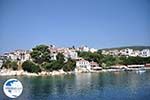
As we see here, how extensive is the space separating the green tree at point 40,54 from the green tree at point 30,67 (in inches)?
9.8

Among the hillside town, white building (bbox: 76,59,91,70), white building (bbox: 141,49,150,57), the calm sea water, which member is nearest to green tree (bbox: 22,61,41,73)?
the hillside town

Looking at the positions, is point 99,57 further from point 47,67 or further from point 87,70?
point 47,67

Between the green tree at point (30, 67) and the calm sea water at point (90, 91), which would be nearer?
the calm sea water at point (90, 91)

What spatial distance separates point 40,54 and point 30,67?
1.91ft

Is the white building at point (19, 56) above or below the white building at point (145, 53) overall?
below

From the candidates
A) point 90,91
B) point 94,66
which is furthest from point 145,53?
point 90,91

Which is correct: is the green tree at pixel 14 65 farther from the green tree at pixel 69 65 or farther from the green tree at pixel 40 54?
the green tree at pixel 69 65

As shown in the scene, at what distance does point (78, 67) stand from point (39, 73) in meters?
1.99

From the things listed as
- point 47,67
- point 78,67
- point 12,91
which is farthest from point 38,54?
point 12,91

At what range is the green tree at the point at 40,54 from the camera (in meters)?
10.4

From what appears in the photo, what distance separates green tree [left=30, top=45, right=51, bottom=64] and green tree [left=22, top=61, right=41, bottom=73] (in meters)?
0.25

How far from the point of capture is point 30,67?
10.2m

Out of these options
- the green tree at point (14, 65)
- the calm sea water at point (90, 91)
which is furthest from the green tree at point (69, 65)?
the calm sea water at point (90, 91)

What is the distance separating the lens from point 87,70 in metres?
12.5
